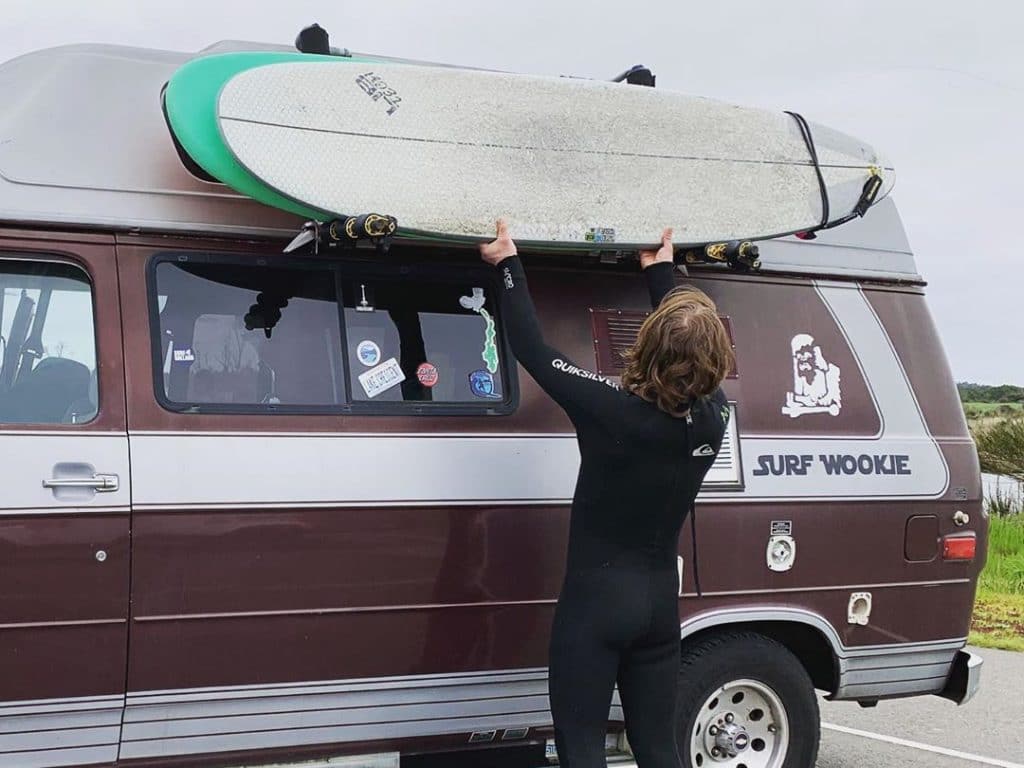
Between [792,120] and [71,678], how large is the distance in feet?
11.8

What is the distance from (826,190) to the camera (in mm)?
4945

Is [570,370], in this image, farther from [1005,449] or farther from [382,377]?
[1005,449]

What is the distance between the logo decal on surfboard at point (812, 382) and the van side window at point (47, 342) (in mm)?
2868

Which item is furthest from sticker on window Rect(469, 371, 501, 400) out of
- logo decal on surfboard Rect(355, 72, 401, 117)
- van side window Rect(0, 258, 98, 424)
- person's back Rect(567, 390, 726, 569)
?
van side window Rect(0, 258, 98, 424)

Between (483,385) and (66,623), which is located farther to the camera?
(483,385)

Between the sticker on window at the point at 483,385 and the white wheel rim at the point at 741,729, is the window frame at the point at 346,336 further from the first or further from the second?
the white wheel rim at the point at 741,729

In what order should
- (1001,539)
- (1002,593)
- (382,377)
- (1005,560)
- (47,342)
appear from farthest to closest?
(1001,539)
(1005,560)
(1002,593)
(382,377)
(47,342)

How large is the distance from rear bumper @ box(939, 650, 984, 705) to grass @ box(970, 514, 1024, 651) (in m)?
4.52

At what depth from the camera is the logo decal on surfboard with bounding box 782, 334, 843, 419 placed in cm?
513

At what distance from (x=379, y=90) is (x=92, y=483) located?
67.7 inches

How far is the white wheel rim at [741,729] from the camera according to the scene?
4887 mm

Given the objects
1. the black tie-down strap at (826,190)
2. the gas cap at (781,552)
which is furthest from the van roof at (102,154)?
the gas cap at (781,552)

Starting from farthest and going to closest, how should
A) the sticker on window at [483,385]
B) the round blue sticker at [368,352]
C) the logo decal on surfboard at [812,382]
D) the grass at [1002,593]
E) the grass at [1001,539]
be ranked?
the grass at [1001,539] → the grass at [1002,593] → the logo decal on surfboard at [812,382] → the sticker on window at [483,385] → the round blue sticker at [368,352]

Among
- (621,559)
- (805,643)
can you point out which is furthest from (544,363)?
(805,643)
